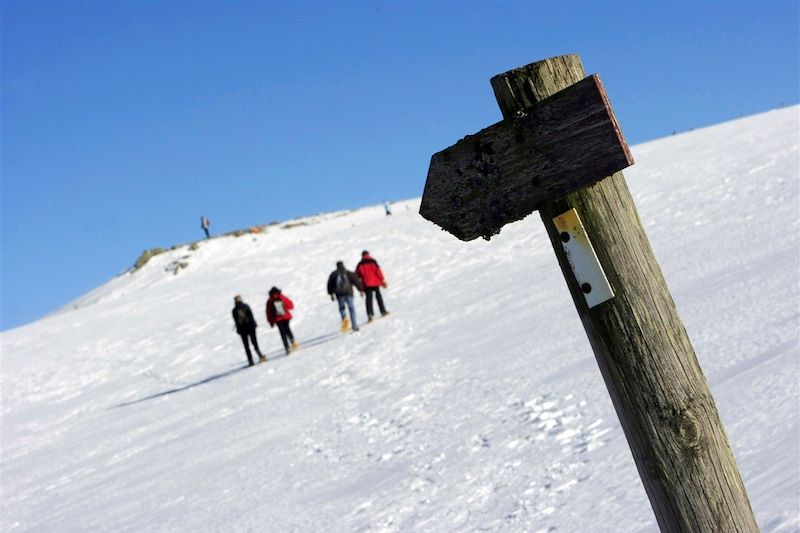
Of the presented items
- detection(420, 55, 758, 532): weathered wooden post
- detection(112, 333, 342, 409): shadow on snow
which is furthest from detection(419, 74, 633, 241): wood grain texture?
detection(112, 333, 342, 409): shadow on snow

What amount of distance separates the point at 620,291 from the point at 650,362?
0.79ft

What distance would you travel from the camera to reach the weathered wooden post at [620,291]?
2922 mm

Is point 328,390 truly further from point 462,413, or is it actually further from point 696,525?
point 696,525

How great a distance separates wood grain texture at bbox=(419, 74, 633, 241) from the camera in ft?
9.20

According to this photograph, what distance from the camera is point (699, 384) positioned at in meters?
2.98

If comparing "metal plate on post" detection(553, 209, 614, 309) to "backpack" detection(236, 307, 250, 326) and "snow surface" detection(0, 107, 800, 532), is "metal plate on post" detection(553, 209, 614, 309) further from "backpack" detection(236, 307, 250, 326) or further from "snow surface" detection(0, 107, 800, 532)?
"backpack" detection(236, 307, 250, 326)

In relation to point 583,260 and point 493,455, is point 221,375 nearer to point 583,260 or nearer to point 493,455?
point 493,455

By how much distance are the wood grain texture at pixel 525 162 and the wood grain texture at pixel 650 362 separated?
0.28 feet

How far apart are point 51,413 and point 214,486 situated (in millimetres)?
12215

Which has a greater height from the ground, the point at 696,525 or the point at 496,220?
the point at 496,220

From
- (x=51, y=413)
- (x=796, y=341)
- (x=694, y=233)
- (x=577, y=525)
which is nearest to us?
(x=577, y=525)

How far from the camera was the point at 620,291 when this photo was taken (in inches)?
115

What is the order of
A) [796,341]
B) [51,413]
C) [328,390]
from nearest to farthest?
[796,341], [328,390], [51,413]

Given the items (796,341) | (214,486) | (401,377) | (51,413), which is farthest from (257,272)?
(796,341)
